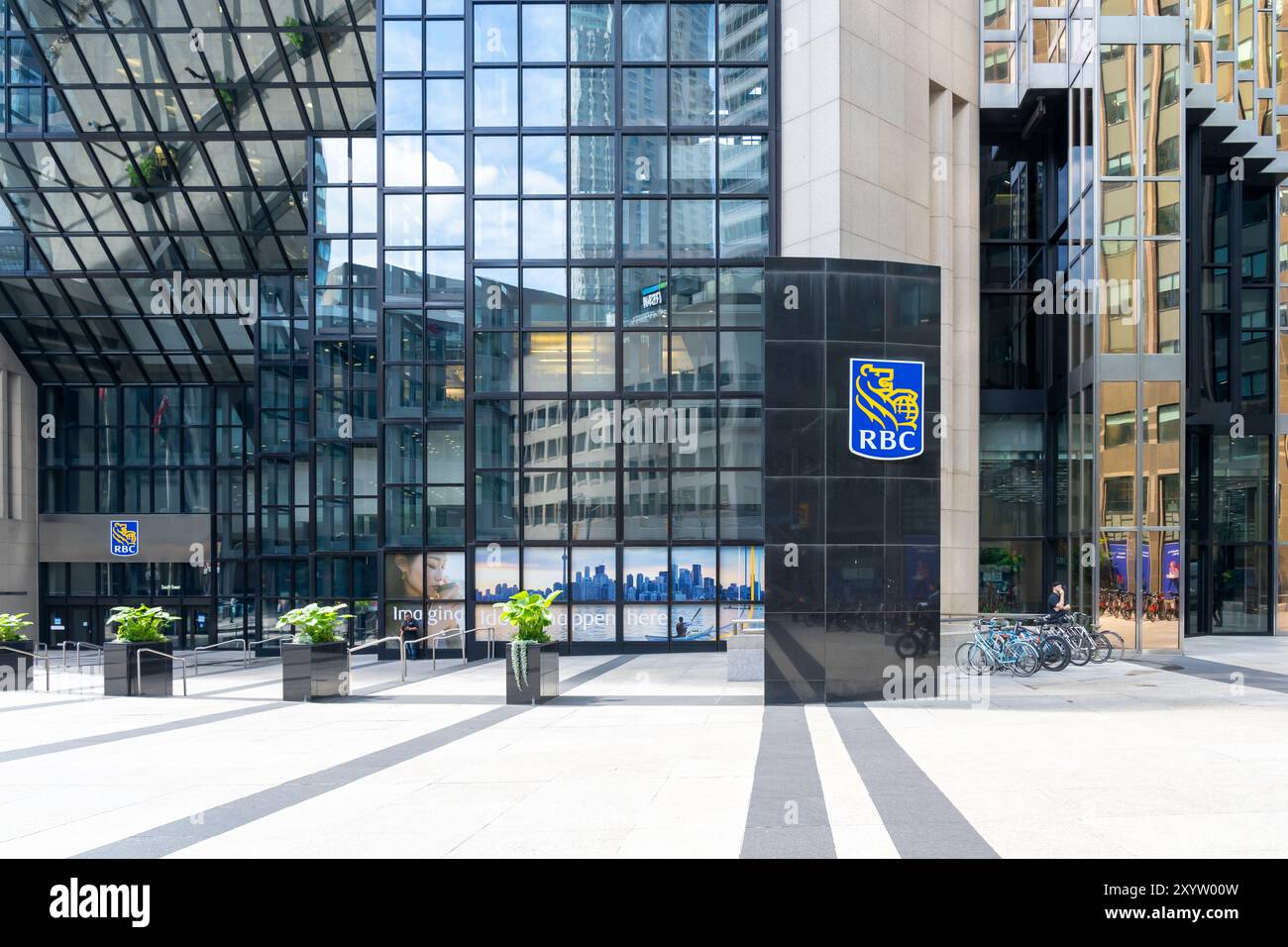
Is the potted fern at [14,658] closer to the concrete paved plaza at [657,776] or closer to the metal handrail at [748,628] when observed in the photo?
the concrete paved plaza at [657,776]

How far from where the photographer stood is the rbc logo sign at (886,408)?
602 inches

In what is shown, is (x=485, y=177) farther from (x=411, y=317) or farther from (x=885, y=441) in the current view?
(x=885, y=441)

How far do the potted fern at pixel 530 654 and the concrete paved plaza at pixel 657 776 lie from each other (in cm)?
74

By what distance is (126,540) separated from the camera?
123ft

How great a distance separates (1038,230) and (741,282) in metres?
9.98

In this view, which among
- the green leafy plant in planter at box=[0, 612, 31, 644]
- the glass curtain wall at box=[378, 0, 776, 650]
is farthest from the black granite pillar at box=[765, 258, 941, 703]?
the green leafy plant in planter at box=[0, 612, 31, 644]

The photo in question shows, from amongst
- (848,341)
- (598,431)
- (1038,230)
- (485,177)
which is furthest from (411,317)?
(1038,230)

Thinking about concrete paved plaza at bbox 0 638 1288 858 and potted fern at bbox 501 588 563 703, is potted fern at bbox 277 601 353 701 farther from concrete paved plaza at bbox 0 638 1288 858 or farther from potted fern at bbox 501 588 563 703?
potted fern at bbox 501 588 563 703

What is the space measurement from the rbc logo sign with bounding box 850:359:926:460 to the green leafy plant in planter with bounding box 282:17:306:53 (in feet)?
69.3

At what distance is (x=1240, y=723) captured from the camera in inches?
489

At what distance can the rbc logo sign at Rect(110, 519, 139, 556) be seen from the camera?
123 feet

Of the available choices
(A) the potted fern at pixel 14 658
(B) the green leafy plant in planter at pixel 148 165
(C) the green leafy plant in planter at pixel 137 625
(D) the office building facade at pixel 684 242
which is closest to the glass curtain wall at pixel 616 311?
(D) the office building facade at pixel 684 242
